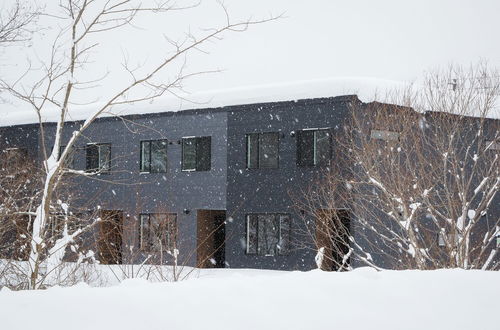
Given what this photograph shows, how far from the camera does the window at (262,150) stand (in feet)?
84.6

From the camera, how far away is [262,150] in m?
26.1

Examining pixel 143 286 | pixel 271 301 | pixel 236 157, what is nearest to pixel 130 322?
pixel 143 286

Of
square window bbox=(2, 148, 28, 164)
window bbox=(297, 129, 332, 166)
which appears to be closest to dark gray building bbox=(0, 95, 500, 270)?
window bbox=(297, 129, 332, 166)

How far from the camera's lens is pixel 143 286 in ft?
17.3

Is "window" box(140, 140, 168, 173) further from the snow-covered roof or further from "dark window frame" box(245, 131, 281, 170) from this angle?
"dark window frame" box(245, 131, 281, 170)

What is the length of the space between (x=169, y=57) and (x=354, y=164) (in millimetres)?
14097

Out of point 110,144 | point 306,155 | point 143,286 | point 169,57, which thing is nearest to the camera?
point 143,286

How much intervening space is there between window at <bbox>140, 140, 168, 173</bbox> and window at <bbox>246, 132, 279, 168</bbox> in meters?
4.36

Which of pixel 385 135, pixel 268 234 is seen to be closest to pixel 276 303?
pixel 385 135

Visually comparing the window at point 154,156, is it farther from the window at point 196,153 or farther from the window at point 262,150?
the window at point 262,150

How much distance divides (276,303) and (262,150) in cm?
2081

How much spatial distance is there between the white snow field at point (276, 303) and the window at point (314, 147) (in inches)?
683

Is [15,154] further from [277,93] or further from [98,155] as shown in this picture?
[277,93]

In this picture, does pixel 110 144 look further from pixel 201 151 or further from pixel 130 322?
pixel 130 322
